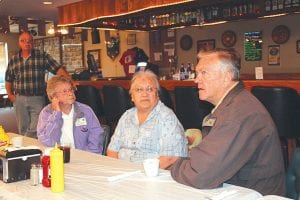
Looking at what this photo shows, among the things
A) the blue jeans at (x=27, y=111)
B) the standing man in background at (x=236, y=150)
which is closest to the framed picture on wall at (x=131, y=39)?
the blue jeans at (x=27, y=111)

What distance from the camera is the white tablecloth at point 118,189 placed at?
5.16 ft

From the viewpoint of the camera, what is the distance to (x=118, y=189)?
1686 millimetres

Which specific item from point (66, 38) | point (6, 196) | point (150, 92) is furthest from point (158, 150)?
point (66, 38)

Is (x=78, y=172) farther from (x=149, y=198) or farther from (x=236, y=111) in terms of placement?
(x=236, y=111)

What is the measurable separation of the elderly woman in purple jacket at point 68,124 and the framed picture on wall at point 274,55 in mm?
4837

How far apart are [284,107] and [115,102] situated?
88.7 inches

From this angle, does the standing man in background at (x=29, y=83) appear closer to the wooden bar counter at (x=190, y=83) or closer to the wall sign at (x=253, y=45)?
the wooden bar counter at (x=190, y=83)

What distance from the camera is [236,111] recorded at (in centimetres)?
177

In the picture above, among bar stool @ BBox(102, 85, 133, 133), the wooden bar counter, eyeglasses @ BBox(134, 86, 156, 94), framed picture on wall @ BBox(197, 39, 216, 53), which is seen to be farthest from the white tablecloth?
framed picture on wall @ BBox(197, 39, 216, 53)

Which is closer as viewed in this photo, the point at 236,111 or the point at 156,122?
the point at 236,111

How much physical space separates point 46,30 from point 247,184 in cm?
1008

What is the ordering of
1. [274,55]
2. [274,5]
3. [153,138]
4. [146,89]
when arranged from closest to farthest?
[153,138] → [146,89] → [274,5] → [274,55]

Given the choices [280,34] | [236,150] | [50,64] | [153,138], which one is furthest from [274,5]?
[236,150]

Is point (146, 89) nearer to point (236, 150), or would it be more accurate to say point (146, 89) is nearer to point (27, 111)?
point (236, 150)
